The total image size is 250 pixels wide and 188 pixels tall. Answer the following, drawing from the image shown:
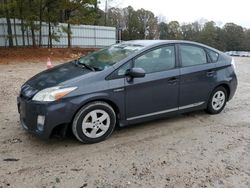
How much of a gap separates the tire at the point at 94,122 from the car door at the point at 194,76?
1.43 m

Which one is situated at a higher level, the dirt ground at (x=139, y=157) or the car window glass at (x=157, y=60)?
the car window glass at (x=157, y=60)

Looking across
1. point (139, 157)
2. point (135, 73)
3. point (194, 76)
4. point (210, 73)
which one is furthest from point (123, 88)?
point (210, 73)

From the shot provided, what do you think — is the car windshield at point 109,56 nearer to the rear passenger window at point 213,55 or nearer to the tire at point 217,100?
the rear passenger window at point 213,55

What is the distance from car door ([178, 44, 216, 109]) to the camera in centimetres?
500

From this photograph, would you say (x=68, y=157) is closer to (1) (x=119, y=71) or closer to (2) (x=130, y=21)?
(1) (x=119, y=71)

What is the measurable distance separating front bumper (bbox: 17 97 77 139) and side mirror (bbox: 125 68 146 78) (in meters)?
0.99

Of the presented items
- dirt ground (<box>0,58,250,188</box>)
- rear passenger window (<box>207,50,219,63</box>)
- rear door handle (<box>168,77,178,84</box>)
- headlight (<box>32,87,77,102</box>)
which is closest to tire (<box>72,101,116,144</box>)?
dirt ground (<box>0,58,250,188</box>)

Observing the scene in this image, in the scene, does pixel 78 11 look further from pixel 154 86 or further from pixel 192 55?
pixel 154 86

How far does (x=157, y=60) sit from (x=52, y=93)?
1.85m

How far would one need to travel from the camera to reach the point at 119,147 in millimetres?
4078

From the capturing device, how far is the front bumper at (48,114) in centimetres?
379

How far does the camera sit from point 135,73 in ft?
14.1

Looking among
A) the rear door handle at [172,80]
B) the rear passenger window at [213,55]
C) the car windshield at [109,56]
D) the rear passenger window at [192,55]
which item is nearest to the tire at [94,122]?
the car windshield at [109,56]

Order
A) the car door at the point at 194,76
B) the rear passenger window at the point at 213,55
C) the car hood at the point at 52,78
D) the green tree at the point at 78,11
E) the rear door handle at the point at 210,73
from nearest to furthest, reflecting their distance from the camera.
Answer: the car hood at the point at 52,78 < the car door at the point at 194,76 < the rear door handle at the point at 210,73 < the rear passenger window at the point at 213,55 < the green tree at the point at 78,11
